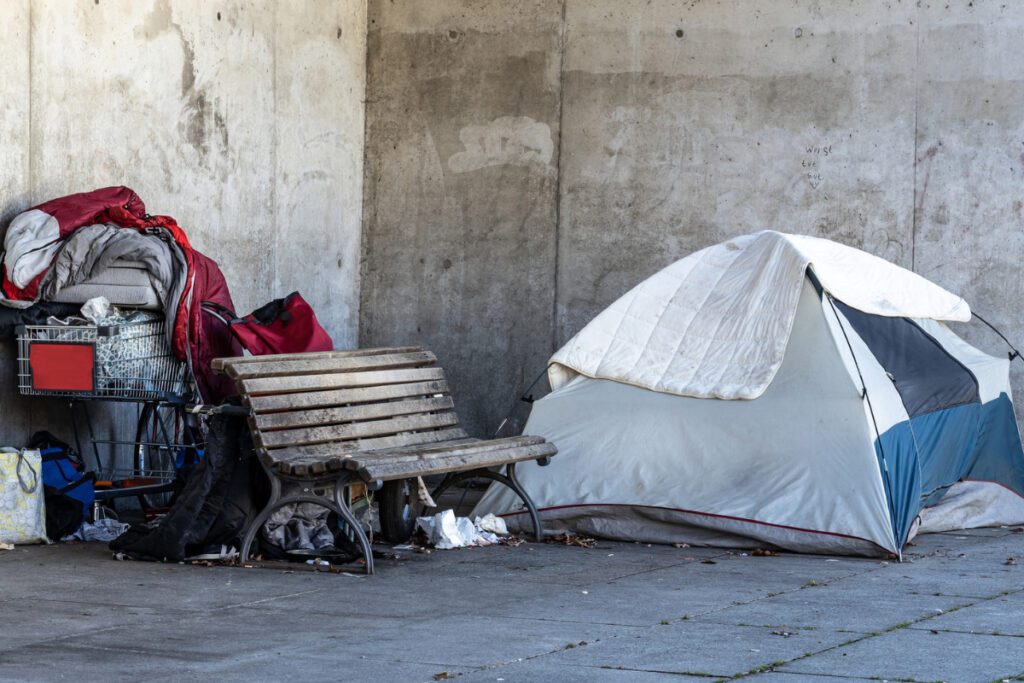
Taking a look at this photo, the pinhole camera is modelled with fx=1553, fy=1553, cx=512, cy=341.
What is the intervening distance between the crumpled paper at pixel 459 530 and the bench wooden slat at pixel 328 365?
2.67ft

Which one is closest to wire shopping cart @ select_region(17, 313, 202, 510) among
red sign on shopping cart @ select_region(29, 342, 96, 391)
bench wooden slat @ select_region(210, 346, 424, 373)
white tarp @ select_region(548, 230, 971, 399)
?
red sign on shopping cart @ select_region(29, 342, 96, 391)

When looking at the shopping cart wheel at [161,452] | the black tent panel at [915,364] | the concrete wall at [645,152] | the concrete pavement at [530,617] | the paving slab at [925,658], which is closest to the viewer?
the paving slab at [925,658]

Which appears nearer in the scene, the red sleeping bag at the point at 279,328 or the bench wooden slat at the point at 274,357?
the bench wooden slat at the point at 274,357

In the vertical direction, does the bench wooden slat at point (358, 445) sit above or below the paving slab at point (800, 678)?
above

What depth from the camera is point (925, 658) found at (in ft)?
16.1

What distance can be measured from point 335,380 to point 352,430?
253mm

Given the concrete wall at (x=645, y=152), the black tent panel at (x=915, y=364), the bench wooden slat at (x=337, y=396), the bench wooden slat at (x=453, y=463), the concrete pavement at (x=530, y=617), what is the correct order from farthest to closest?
the concrete wall at (x=645, y=152) < the black tent panel at (x=915, y=364) < the bench wooden slat at (x=337, y=396) < the bench wooden slat at (x=453, y=463) < the concrete pavement at (x=530, y=617)

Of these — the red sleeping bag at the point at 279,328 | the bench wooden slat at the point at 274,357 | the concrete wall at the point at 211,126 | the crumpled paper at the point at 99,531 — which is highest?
the concrete wall at the point at 211,126

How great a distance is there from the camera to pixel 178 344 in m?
7.89

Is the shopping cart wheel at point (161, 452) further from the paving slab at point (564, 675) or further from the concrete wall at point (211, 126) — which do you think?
the paving slab at point (564, 675)

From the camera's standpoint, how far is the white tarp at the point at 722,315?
7.79m

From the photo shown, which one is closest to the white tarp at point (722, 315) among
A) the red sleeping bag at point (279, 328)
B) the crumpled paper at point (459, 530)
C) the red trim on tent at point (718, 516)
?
the red trim on tent at point (718, 516)

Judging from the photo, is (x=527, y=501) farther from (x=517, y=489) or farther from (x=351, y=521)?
(x=351, y=521)

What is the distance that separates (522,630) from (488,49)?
6.31 m
